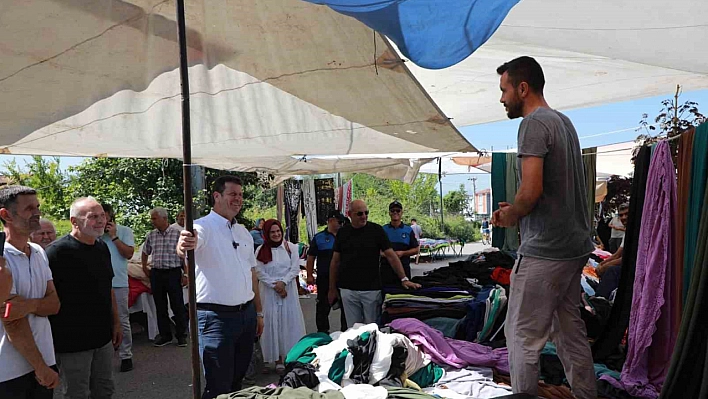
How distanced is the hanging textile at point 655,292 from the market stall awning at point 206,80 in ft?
5.30

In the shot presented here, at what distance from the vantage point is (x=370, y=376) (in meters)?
3.54

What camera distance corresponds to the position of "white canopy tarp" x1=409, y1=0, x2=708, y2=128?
9.12ft

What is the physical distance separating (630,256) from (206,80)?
11.1ft

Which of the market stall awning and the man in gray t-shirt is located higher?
the market stall awning

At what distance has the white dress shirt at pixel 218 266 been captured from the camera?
12.2 ft

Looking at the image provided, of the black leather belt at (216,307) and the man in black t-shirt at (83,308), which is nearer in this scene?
the man in black t-shirt at (83,308)

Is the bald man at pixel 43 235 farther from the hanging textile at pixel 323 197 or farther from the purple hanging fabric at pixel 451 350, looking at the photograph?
the hanging textile at pixel 323 197

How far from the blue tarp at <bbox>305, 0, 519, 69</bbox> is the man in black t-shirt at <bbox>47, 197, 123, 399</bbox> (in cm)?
237

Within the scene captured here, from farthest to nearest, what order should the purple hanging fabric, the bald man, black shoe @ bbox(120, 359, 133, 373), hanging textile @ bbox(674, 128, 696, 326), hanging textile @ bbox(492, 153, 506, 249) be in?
1. hanging textile @ bbox(492, 153, 506, 249)
2. black shoe @ bbox(120, 359, 133, 373)
3. the bald man
4. the purple hanging fabric
5. hanging textile @ bbox(674, 128, 696, 326)

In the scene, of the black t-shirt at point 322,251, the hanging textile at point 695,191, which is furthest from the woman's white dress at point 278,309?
the hanging textile at point 695,191

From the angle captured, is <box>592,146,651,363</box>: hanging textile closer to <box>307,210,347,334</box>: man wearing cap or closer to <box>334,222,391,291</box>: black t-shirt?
<box>334,222,391,291</box>: black t-shirt

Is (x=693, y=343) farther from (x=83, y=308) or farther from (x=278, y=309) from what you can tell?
(x=278, y=309)

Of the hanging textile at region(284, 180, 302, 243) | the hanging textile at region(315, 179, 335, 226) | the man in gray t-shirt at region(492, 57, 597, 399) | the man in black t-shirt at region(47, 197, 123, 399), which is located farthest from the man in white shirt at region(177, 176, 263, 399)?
the hanging textile at region(284, 180, 302, 243)

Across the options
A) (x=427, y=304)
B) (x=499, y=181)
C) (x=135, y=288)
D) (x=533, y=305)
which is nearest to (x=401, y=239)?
(x=499, y=181)
